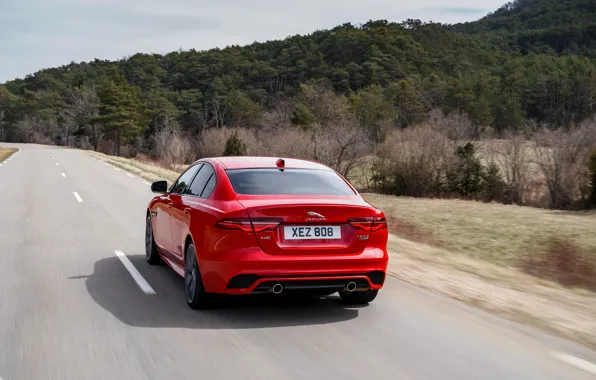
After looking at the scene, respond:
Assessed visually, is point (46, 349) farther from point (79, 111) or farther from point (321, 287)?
point (79, 111)

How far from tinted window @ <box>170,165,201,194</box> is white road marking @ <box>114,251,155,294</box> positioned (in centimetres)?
109

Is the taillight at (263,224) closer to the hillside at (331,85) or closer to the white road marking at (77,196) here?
the white road marking at (77,196)

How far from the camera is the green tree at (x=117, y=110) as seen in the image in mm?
87075

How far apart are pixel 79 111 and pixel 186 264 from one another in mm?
105336

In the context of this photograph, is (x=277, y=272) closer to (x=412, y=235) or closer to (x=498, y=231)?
(x=412, y=235)

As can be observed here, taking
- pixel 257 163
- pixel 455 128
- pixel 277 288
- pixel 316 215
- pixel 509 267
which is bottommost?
pixel 509 267

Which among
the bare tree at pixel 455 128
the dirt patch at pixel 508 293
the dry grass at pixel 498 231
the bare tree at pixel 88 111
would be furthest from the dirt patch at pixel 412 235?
the bare tree at pixel 88 111

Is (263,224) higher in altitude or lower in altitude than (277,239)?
higher

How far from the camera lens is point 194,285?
5.89m

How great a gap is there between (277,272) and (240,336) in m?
0.62

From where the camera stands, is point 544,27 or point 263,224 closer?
point 263,224

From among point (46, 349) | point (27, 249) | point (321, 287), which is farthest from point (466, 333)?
point (27, 249)

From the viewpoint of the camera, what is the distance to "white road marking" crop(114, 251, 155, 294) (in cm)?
679

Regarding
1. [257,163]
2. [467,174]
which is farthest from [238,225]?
[467,174]
